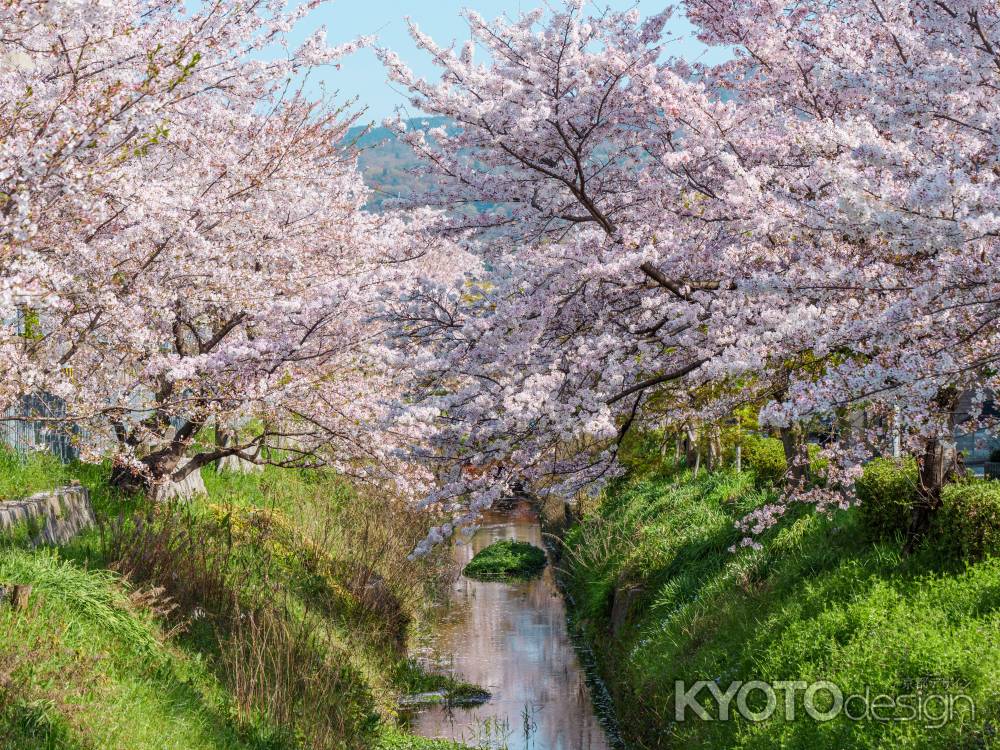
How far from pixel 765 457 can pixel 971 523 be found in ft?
20.6

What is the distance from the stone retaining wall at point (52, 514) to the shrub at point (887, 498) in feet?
26.1

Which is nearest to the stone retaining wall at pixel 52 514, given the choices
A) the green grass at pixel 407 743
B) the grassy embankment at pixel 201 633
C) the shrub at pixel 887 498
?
the grassy embankment at pixel 201 633

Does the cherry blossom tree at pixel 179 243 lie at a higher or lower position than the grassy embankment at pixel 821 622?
higher

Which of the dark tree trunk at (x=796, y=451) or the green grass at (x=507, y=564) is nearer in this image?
the dark tree trunk at (x=796, y=451)

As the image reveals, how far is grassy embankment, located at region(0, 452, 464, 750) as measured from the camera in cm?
676

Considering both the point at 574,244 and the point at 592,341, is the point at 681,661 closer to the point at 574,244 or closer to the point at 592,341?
the point at 592,341

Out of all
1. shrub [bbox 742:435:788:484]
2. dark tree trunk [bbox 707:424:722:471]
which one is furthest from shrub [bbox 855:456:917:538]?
dark tree trunk [bbox 707:424:722:471]

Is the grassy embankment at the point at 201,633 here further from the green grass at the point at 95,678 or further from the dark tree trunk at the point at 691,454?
the dark tree trunk at the point at 691,454

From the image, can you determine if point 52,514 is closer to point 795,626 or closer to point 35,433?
point 35,433

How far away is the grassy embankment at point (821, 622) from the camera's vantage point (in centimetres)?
665

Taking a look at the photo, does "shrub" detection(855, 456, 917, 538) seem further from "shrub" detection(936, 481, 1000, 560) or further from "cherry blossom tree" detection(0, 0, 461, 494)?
"cherry blossom tree" detection(0, 0, 461, 494)

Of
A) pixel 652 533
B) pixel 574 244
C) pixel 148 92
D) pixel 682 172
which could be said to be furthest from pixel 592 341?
pixel 652 533

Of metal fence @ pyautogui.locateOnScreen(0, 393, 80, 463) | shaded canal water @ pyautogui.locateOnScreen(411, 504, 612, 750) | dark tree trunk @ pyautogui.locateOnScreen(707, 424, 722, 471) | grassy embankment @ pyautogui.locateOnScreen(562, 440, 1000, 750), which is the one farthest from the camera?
dark tree trunk @ pyautogui.locateOnScreen(707, 424, 722, 471)

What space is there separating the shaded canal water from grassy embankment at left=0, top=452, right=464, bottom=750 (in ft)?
2.56
